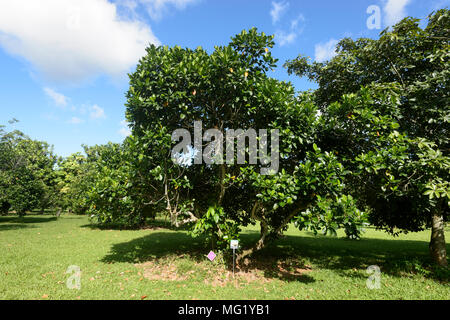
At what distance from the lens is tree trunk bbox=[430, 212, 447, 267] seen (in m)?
8.48

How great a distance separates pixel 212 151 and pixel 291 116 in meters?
2.93

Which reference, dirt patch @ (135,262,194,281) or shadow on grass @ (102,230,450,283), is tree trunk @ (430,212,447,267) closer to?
shadow on grass @ (102,230,450,283)

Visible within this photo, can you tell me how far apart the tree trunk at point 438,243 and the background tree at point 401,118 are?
0.03m

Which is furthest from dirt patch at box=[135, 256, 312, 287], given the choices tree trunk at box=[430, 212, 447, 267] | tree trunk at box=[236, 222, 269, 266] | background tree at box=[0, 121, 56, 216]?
background tree at box=[0, 121, 56, 216]

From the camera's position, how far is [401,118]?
26.1 feet

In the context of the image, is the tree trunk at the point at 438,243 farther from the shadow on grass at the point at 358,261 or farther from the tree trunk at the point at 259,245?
the tree trunk at the point at 259,245

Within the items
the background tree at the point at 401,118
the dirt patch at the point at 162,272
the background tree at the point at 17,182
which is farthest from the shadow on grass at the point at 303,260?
the background tree at the point at 17,182

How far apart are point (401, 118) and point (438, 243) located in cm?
511

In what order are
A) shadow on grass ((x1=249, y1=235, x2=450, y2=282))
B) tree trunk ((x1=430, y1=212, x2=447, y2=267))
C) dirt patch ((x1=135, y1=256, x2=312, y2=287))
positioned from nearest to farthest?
dirt patch ((x1=135, y1=256, x2=312, y2=287)), shadow on grass ((x1=249, y1=235, x2=450, y2=282)), tree trunk ((x1=430, y1=212, x2=447, y2=267))

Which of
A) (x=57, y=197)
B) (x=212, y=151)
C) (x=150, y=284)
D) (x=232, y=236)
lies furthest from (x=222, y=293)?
(x=57, y=197)

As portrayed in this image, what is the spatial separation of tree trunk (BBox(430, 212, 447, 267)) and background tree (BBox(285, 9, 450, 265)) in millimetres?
30

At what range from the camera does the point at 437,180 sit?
6.13 metres

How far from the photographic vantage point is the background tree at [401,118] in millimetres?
6328
